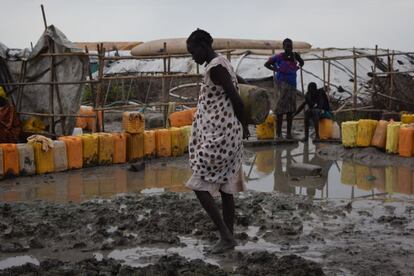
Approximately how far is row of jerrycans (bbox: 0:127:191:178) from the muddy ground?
1934 mm

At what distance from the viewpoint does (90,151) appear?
28.8ft

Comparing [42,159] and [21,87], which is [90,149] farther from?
[21,87]

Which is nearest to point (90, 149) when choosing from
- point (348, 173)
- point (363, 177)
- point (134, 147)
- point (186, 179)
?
point (134, 147)

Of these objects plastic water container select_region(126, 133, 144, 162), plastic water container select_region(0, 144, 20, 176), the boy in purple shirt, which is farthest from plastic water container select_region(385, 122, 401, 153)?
plastic water container select_region(0, 144, 20, 176)

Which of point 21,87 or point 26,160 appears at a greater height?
point 21,87

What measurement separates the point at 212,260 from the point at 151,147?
5332 mm

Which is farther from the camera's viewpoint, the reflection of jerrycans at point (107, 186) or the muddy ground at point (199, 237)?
the reflection of jerrycans at point (107, 186)

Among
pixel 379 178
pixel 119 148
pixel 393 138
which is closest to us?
pixel 379 178

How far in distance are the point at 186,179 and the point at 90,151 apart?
5.62ft

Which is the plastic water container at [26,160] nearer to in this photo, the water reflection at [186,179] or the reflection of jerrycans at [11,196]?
the water reflection at [186,179]

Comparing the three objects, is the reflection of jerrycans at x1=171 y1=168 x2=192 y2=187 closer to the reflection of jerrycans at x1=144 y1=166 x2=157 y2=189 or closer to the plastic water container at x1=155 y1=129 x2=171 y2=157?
the reflection of jerrycans at x1=144 y1=166 x2=157 y2=189

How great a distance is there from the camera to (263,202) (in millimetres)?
6051

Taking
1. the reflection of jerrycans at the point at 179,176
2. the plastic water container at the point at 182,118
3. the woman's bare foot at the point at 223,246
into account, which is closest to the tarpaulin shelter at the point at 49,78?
the plastic water container at the point at 182,118

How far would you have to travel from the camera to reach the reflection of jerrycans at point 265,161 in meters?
8.51
